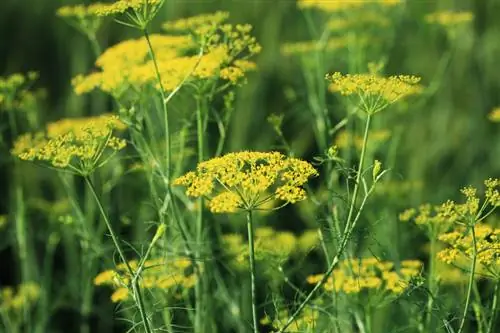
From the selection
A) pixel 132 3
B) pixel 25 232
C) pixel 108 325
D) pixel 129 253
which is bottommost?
pixel 108 325

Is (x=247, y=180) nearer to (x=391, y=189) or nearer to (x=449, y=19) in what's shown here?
(x=391, y=189)

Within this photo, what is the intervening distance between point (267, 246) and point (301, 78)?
11.0 feet

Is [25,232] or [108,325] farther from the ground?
[25,232]

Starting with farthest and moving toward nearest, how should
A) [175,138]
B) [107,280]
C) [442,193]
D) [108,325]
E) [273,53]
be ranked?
[273,53], [442,193], [108,325], [175,138], [107,280]

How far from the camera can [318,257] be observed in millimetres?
5387

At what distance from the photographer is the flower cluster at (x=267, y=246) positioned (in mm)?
3197

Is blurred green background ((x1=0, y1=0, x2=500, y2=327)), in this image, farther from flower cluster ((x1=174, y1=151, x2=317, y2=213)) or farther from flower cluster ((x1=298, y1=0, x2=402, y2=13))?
flower cluster ((x1=174, y1=151, x2=317, y2=213))

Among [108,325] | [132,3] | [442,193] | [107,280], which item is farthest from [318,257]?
[132,3]

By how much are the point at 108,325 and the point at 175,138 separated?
1267 millimetres

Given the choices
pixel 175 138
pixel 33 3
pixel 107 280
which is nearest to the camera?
pixel 107 280

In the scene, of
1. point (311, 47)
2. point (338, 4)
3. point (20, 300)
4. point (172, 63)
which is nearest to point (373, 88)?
point (172, 63)

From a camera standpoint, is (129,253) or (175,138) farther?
(129,253)

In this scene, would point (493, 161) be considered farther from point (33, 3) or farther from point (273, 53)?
point (33, 3)

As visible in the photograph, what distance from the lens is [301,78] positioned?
672cm
